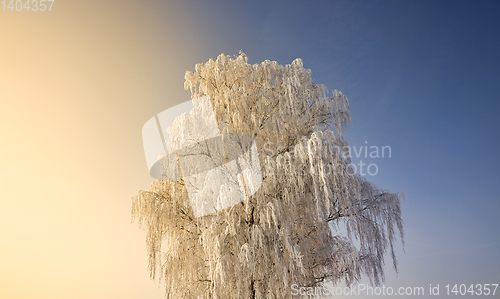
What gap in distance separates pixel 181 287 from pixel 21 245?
6737 millimetres

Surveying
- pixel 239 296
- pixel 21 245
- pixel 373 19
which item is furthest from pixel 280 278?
pixel 373 19

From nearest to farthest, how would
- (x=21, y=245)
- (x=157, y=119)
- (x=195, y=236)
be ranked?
(x=195, y=236) → (x=157, y=119) → (x=21, y=245)

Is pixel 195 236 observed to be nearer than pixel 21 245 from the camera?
Yes

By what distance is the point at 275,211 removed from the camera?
167 inches

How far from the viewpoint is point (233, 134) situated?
17.8 feet

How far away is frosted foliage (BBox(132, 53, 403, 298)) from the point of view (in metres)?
4.21

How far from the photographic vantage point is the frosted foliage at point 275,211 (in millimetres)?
4207

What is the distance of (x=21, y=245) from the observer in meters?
7.98

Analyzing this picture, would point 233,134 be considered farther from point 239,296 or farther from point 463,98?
point 463,98

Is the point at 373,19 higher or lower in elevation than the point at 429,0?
lower

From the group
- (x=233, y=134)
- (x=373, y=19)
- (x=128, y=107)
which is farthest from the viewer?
(x=373, y=19)

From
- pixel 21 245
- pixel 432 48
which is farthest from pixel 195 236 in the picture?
pixel 432 48

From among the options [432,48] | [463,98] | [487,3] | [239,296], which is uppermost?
[487,3]

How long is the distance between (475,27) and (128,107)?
13967 mm
